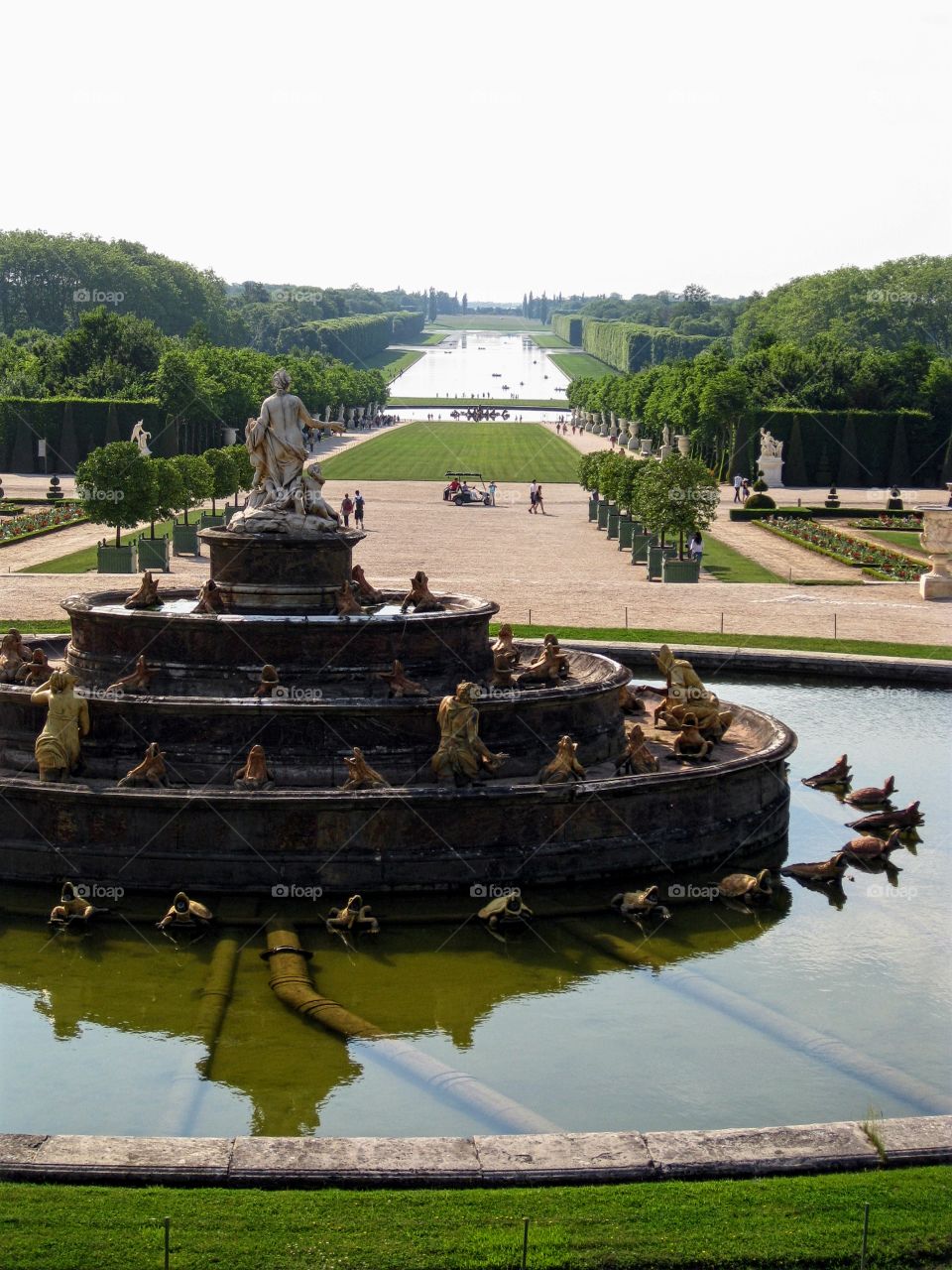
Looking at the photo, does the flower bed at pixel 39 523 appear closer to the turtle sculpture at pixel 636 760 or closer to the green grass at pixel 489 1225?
the turtle sculpture at pixel 636 760

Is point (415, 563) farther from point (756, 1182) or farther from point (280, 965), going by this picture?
point (756, 1182)

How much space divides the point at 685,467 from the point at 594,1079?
36820 millimetres

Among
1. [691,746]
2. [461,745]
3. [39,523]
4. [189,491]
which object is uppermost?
[461,745]

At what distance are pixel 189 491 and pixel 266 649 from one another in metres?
35.4

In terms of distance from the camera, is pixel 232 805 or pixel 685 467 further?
pixel 685 467

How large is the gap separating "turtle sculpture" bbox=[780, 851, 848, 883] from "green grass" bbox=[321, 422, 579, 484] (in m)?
67.3

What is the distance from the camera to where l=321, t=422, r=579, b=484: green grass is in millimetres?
90875

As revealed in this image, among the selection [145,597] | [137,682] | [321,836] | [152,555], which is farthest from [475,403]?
[321,836]

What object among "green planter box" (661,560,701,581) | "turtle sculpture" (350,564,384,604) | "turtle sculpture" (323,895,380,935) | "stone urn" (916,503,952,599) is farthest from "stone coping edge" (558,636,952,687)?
"green planter box" (661,560,701,581)

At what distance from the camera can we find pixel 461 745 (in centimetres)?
1981

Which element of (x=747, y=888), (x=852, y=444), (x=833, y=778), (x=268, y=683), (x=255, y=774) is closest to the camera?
(x=747, y=888)

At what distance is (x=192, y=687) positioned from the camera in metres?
22.1

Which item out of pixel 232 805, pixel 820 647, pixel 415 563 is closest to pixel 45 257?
pixel 415 563

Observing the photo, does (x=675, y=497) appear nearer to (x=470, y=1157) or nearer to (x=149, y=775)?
(x=149, y=775)
